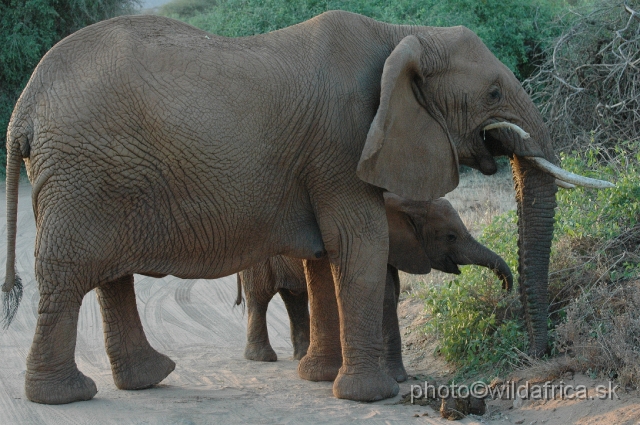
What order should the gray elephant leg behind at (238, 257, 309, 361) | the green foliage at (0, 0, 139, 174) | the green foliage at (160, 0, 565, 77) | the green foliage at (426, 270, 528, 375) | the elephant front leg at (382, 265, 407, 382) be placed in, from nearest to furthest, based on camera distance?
the green foliage at (426, 270, 528, 375)
the elephant front leg at (382, 265, 407, 382)
the gray elephant leg behind at (238, 257, 309, 361)
the green foliage at (160, 0, 565, 77)
the green foliage at (0, 0, 139, 174)

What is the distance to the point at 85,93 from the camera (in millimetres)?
5574

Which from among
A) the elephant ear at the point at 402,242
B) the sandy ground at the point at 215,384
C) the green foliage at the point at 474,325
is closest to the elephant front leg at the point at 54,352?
the sandy ground at the point at 215,384

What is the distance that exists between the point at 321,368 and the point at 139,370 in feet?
4.56

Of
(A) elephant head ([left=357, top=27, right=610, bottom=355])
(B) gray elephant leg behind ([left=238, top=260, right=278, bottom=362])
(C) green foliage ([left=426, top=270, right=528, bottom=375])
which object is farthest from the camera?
(B) gray elephant leg behind ([left=238, top=260, right=278, bottom=362])

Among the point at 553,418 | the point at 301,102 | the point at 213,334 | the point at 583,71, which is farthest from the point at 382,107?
the point at 583,71

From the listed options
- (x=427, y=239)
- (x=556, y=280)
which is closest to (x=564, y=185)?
(x=556, y=280)

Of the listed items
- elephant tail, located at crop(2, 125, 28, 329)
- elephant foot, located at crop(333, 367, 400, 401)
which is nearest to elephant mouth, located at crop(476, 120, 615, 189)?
elephant foot, located at crop(333, 367, 400, 401)

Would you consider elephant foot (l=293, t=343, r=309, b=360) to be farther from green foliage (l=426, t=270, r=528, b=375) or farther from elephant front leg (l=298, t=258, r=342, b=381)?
green foliage (l=426, t=270, r=528, b=375)

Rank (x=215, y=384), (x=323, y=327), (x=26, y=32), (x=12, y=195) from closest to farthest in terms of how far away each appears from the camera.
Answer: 1. (x=12, y=195)
2. (x=215, y=384)
3. (x=323, y=327)
4. (x=26, y=32)

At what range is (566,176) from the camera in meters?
6.22

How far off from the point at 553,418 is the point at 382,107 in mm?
2235

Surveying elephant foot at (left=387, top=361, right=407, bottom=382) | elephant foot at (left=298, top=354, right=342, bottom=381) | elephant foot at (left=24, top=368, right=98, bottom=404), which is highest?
elephant foot at (left=24, top=368, right=98, bottom=404)

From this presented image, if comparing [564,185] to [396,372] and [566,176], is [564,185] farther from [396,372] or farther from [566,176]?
[396,372]

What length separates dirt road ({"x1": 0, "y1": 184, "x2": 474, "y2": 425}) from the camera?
5.70m
